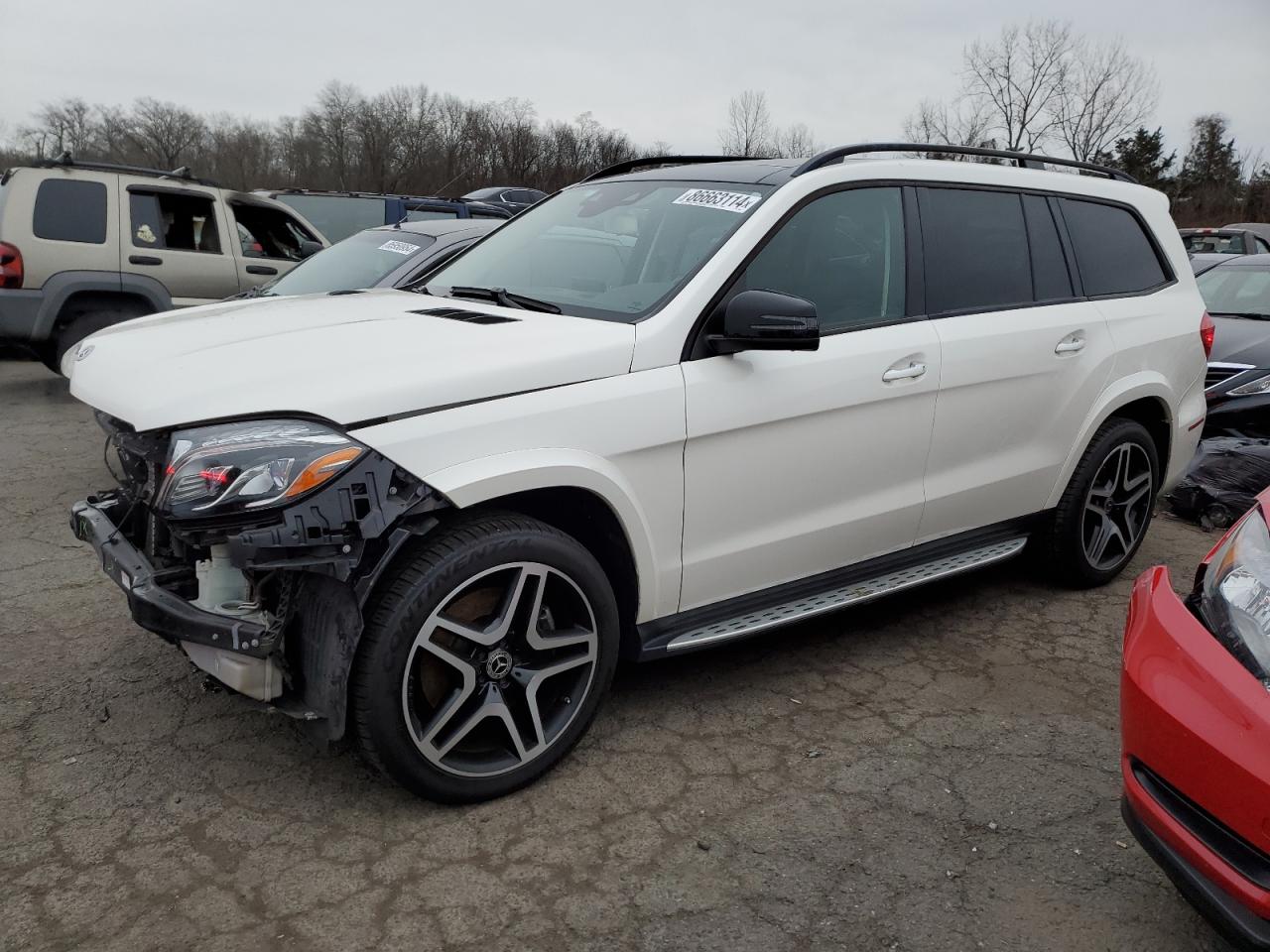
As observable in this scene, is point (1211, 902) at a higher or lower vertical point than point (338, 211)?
lower

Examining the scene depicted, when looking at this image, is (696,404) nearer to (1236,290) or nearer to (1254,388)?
(1254,388)

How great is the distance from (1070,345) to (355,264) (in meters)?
4.26

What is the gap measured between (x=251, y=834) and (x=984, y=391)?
9.43 feet

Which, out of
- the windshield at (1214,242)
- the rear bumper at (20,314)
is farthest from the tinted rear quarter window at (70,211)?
the windshield at (1214,242)

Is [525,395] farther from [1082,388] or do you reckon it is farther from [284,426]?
[1082,388]

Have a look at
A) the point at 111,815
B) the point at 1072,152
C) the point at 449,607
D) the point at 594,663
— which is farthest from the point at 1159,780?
the point at 1072,152

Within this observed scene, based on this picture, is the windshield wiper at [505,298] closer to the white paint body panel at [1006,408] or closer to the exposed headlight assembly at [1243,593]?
the white paint body panel at [1006,408]

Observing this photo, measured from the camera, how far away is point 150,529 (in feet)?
9.26

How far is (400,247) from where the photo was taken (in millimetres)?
6359

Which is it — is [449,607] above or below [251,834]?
above

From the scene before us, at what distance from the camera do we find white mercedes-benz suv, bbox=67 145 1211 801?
8.16ft

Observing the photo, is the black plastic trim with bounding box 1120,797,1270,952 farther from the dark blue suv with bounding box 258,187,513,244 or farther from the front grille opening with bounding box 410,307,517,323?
the dark blue suv with bounding box 258,187,513,244

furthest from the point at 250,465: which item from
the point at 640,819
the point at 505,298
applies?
the point at 640,819

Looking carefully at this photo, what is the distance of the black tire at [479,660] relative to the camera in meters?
2.54
